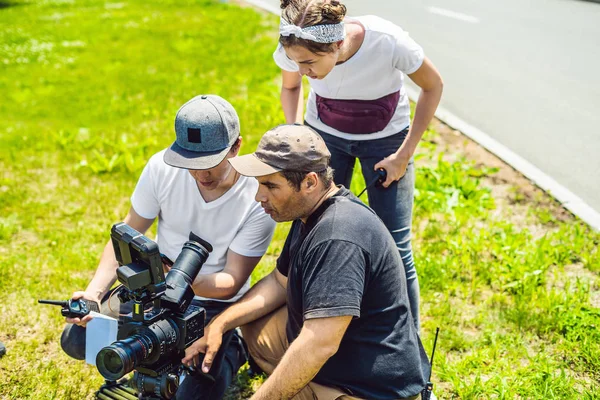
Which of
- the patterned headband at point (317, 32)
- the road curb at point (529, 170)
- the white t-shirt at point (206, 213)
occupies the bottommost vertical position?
the road curb at point (529, 170)

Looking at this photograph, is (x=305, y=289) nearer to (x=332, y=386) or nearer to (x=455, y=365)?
(x=332, y=386)

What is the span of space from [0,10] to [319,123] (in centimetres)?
1475

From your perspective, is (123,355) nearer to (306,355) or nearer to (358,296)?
(306,355)

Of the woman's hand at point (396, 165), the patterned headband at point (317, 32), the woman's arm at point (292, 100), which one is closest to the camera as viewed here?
the patterned headband at point (317, 32)

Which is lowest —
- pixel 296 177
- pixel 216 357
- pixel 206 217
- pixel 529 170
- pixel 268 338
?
pixel 529 170

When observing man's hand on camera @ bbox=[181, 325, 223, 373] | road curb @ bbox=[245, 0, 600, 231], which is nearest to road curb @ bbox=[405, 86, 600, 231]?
road curb @ bbox=[245, 0, 600, 231]

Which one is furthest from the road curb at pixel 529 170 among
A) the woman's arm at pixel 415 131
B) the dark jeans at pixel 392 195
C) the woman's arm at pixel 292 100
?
the woman's arm at pixel 292 100

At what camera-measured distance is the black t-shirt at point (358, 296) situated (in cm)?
246

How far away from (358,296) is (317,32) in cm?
124

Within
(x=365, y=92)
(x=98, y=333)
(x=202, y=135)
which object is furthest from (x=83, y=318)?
(x=365, y=92)

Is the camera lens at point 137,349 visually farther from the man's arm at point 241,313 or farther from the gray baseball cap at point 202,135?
the gray baseball cap at point 202,135

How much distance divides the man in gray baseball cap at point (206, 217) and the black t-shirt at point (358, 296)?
0.58 meters

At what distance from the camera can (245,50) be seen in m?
9.80

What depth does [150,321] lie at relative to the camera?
8.39ft
